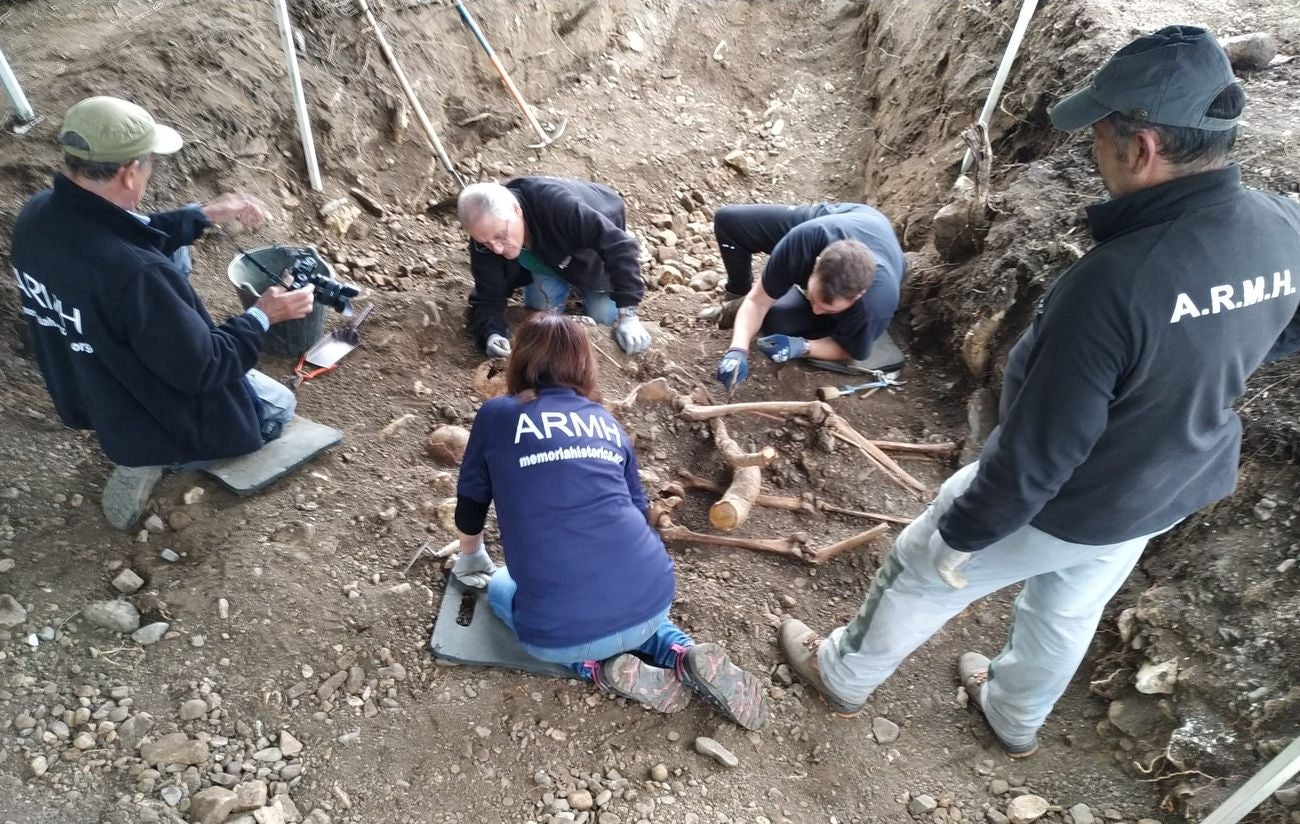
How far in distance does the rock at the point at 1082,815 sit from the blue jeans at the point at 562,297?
9.95 ft

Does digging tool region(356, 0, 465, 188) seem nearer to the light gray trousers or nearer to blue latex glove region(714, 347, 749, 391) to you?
blue latex glove region(714, 347, 749, 391)

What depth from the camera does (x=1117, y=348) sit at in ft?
5.26

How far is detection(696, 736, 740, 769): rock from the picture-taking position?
247cm

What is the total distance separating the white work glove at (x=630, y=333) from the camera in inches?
164

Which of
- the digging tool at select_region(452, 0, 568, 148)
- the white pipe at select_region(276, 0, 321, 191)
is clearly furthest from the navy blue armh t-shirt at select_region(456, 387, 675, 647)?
the digging tool at select_region(452, 0, 568, 148)

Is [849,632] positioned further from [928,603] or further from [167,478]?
[167,478]

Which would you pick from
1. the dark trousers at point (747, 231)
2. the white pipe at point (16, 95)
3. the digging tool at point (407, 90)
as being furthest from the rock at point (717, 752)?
the white pipe at point (16, 95)

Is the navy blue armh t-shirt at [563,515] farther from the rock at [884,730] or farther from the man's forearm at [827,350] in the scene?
the man's forearm at [827,350]

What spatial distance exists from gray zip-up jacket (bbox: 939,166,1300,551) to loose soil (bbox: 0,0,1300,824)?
3.37ft

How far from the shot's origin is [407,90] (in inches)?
192

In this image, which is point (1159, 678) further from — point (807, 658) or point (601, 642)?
point (601, 642)

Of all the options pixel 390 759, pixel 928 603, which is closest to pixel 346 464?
pixel 390 759

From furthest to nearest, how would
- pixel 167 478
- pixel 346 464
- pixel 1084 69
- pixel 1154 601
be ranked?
pixel 1084 69, pixel 346 464, pixel 167 478, pixel 1154 601

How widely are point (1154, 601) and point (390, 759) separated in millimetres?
2479
